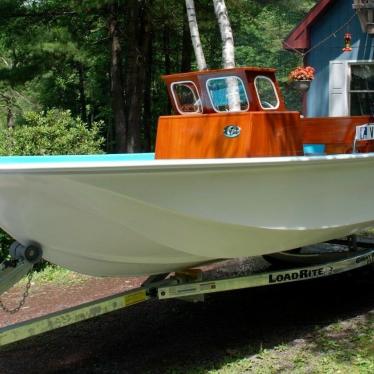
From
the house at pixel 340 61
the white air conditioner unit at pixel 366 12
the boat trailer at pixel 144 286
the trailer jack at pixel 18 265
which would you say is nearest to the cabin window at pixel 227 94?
the boat trailer at pixel 144 286

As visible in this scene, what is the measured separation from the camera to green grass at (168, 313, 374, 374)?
4.20 m

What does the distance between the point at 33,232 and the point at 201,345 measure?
5.79 ft

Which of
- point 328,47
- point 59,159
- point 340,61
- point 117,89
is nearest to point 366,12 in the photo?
point 340,61

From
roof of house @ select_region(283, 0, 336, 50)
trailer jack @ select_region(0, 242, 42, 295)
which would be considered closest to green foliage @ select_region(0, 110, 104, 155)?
trailer jack @ select_region(0, 242, 42, 295)

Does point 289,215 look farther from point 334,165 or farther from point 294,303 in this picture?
point 294,303

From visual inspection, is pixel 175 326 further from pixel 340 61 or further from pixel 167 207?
pixel 340 61

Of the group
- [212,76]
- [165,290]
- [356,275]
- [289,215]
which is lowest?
[356,275]

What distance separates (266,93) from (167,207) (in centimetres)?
162

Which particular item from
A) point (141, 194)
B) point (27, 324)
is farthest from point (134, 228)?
point (27, 324)

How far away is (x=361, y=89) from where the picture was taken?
10.4 metres

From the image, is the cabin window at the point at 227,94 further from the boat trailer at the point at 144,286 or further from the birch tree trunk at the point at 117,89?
the birch tree trunk at the point at 117,89

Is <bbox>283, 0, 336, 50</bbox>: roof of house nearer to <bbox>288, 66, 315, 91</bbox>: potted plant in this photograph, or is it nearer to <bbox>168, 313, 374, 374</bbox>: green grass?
<bbox>288, 66, 315, 91</bbox>: potted plant

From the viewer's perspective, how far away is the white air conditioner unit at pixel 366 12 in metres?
9.02

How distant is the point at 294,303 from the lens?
5988mm
